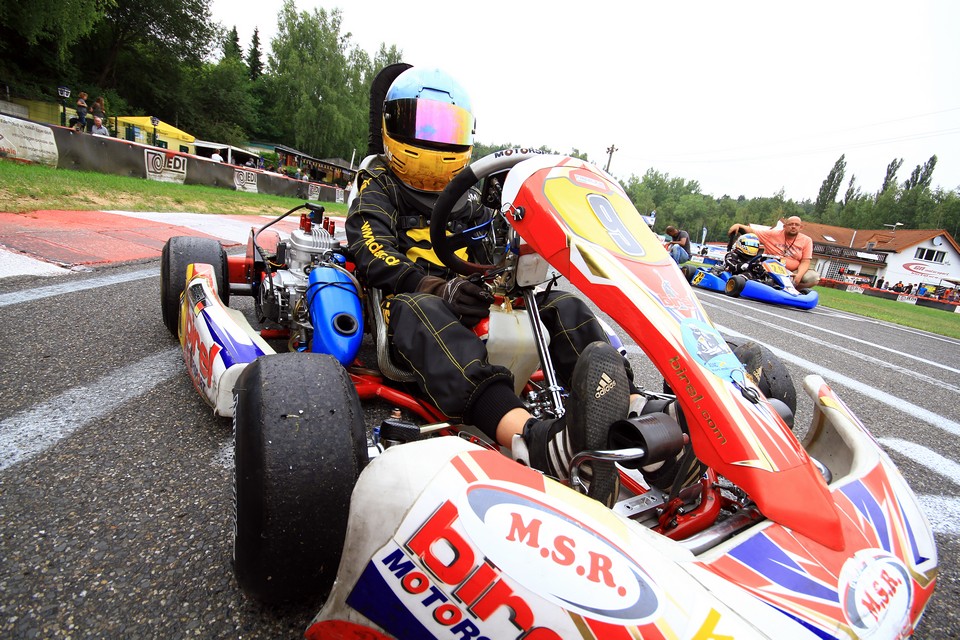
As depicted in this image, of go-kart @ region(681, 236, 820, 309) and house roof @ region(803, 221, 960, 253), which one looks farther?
house roof @ region(803, 221, 960, 253)

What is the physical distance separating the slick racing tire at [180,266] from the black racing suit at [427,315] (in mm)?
708

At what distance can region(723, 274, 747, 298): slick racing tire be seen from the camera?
9.47 metres

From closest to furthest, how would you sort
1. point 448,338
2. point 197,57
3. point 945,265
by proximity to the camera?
point 448,338
point 197,57
point 945,265

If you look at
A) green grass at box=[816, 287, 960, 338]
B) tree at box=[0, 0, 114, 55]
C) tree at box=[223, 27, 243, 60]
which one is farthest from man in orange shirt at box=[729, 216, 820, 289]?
tree at box=[223, 27, 243, 60]

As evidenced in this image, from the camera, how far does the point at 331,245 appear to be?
2.64 m

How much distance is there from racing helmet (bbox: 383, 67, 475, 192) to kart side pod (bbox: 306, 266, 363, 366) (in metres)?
0.73

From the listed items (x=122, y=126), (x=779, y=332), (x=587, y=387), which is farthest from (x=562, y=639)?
(x=122, y=126)

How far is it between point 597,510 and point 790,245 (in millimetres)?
11459

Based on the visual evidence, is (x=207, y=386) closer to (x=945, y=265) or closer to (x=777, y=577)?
(x=777, y=577)

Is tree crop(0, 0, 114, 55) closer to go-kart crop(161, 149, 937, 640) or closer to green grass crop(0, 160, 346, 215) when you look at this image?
green grass crop(0, 160, 346, 215)

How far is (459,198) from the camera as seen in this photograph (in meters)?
1.88

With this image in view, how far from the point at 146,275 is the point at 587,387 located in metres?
4.00

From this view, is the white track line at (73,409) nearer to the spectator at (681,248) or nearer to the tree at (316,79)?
the spectator at (681,248)

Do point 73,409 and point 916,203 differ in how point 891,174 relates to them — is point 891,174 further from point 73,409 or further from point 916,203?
point 73,409
